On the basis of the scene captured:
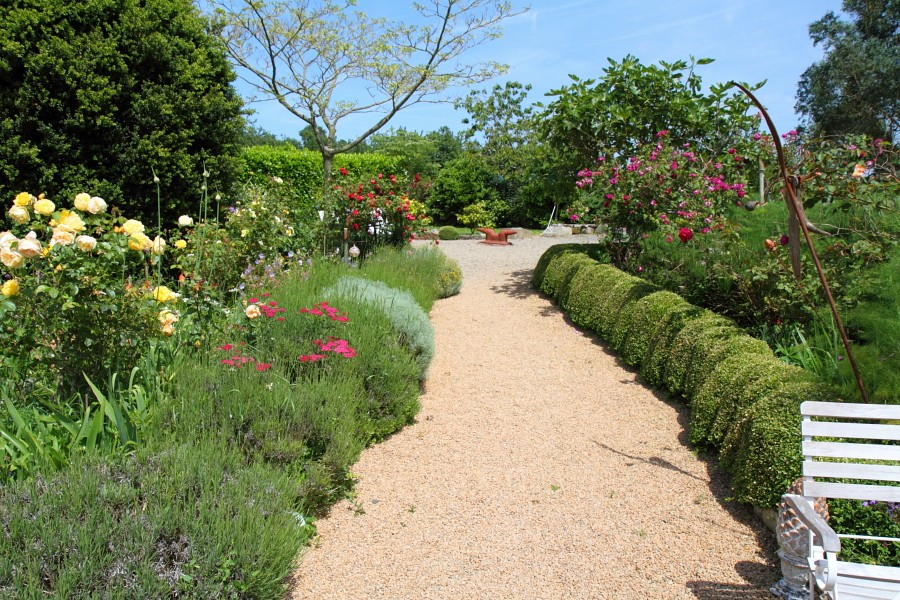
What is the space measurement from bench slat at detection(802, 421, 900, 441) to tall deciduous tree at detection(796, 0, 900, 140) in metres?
17.0

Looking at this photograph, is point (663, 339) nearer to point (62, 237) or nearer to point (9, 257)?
point (62, 237)

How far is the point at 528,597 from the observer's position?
8.11 ft

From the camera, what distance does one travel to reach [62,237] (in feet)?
8.87

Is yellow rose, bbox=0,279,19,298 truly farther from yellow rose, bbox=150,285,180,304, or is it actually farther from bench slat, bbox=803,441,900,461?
bench slat, bbox=803,441,900,461

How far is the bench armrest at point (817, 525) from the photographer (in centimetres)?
181

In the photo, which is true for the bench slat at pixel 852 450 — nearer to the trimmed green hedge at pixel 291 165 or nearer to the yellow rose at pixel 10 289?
the yellow rose at pixel 10 289

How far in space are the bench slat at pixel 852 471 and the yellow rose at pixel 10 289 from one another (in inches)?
130

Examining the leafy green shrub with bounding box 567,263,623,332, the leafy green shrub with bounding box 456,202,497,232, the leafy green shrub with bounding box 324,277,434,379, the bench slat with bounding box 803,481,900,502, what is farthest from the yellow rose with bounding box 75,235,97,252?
the leafy green shrub with bounding box 456,202,497,232

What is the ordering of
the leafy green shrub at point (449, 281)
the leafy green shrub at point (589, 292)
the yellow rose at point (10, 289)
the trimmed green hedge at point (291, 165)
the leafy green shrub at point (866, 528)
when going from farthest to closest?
the trimmed green hedge at point (291, 165)
the leafy green shrub at point (449, 281)
the leafy green shrub at point (589, 292)
the yellow rose at point (10, 289)
the leafy green shrub at point (866, 528)

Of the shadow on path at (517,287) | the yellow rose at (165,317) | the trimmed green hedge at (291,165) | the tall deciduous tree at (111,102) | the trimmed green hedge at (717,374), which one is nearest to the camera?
the trimmed green hedge at (717,374)

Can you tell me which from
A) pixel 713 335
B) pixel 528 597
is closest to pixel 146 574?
pixel 528 597

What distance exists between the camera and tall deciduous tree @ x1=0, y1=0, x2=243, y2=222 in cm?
539

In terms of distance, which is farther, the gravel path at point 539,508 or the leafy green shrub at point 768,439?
the leafy green shrub at point 768,439

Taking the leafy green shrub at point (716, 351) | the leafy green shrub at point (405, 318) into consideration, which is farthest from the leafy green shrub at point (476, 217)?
the leafy green shrub at point (716, 351)
